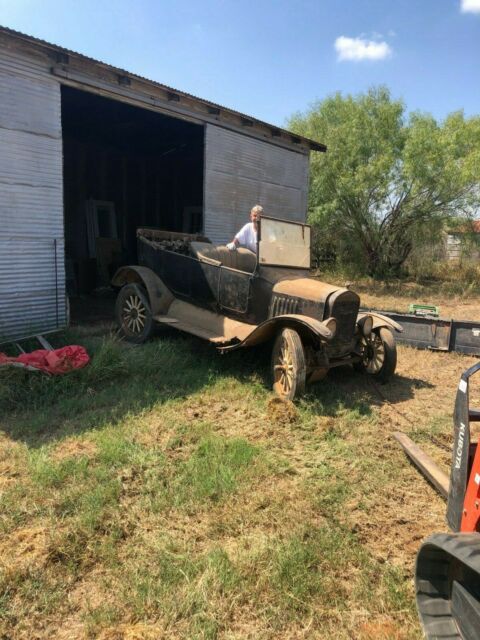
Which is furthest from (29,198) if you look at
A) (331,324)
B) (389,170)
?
(389,170)

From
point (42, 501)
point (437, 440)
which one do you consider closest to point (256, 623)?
point (42, 501)

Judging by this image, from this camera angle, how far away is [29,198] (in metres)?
6.52

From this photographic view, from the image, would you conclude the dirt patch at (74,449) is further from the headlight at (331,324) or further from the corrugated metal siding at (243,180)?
the corrugated metal siding at (243,180)

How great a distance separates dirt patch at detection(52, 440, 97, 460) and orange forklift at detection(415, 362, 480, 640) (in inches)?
101

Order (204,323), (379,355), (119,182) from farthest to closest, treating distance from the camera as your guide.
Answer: (119,182), (204,323), (379,355)

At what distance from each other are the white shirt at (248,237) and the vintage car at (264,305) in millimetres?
91

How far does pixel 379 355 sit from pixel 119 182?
34.9 feet

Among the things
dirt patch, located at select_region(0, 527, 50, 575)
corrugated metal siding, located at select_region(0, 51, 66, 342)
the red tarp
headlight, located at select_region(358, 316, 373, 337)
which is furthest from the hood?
corrugated metal siding, located at select_region(0, 51, 66, 342)

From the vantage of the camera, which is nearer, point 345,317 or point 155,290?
point 345,317

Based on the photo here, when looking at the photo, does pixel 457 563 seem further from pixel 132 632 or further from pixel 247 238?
pixel 247 238

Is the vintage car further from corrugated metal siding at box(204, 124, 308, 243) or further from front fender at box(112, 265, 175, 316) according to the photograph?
corrugated metal siding at box(204, 124, 308, 243)

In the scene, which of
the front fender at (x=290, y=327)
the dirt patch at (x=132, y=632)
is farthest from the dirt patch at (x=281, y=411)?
the dirt patch at (x=132, y=632)

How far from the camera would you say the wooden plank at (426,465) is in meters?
3.23

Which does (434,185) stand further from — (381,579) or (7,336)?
(381,579)
